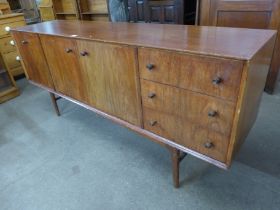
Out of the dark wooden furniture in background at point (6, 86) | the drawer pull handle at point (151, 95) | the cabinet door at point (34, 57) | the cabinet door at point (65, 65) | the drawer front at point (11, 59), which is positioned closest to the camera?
the drawer pull handle at point (151, 95)

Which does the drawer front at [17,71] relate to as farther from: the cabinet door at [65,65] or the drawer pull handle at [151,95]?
the drawer pull handle at [151,95]

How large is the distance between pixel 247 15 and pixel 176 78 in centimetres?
151

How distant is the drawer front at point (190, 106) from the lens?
0.90 meters

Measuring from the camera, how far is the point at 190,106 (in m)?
0.99

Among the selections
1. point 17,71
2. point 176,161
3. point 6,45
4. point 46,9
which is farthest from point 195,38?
point 46,9

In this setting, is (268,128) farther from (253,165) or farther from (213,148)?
(213,148)

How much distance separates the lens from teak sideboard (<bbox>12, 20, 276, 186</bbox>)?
85 cm

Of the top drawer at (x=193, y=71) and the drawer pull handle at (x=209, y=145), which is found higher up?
the top drawer at (x=193, y=71)

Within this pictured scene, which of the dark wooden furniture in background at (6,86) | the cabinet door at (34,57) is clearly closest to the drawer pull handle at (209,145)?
the cabinet door at (34,57)

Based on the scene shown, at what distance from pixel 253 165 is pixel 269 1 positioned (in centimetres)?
140

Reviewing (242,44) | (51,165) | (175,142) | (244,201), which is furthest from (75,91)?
(244,201)

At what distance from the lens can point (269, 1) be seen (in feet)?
6.15

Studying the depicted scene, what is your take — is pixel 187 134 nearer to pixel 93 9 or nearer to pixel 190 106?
pixel 190 106

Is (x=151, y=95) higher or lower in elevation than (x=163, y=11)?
lower
